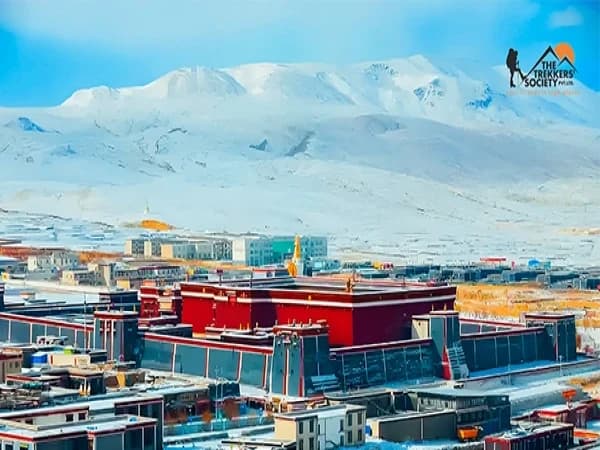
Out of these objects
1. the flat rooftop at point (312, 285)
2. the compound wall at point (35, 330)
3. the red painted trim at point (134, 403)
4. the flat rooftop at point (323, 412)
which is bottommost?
the flat rooftop at point (323, 412)

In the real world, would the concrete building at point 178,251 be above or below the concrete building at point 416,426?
above

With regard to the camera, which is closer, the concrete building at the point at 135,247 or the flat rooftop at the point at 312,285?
the flat rooftop at the point at 312,285

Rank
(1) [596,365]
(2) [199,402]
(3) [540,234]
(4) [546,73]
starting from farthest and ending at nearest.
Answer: (4) [546,73] < (3) [540,234] < (1) [596,365] < (2) [199,402]

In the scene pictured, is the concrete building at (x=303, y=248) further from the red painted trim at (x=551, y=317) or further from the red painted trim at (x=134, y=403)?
the red painted trim at (x=134, y=403)

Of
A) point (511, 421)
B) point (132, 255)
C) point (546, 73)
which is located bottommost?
point (511, 421)

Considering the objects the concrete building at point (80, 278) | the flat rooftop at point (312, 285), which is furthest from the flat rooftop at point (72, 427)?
the concrete building at point (80, 278)

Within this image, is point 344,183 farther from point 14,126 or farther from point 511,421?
point 511,421

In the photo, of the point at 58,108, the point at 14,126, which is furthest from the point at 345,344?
the point at 58,108
